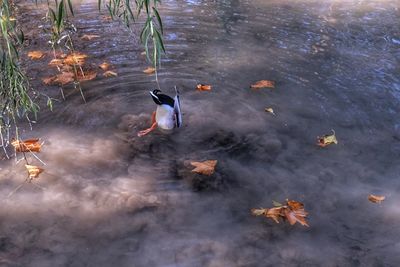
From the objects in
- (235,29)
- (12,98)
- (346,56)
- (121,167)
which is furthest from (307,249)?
(235,29)

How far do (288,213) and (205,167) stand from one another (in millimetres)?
846

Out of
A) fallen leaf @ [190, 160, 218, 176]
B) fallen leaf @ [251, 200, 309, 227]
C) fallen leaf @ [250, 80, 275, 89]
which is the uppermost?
Result: fallen leaf @ [250, 80, 275, 89]

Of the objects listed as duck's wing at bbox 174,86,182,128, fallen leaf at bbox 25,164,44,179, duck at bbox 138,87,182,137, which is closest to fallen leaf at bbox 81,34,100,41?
duck at bbox 138,87,182,137

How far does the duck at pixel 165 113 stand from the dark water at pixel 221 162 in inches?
3.9

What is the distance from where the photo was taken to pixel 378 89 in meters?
5.42

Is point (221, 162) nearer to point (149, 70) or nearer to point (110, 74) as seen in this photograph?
point (149, 70)

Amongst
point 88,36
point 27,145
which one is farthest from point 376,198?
point 88,36

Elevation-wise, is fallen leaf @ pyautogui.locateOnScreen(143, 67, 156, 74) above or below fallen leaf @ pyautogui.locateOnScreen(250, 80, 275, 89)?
above

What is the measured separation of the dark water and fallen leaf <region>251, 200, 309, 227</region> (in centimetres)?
7

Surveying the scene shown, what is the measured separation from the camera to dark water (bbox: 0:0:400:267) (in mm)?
3223

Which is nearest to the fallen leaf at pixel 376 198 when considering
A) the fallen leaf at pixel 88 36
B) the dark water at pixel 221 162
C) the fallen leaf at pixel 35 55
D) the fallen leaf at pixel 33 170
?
the dark water at pixel 221 162

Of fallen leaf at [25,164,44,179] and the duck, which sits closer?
fallen leaf at [25,164,44,179]

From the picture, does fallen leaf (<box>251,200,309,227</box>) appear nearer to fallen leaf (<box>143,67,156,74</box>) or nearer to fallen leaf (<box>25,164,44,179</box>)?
fallen leaf (<box>25,164,44,179</box>)

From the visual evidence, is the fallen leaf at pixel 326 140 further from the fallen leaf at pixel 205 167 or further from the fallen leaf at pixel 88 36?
the fallen leaf at pixel 88 36
